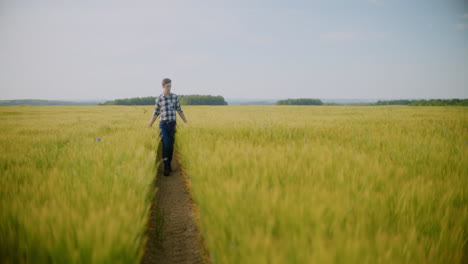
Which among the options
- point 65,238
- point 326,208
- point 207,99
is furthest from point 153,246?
point 207,99

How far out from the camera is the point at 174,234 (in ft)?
8.07

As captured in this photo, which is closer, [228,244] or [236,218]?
[228,244]

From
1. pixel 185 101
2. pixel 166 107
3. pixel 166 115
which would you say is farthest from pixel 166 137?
pixel 185 101

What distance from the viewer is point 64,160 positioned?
2.98 metres

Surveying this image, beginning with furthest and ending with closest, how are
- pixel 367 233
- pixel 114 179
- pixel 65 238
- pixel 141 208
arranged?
pixel 114 179, pixel 141 208, pixel 367 233, pixel 65 238

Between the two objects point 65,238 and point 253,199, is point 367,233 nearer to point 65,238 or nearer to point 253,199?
point 253,199

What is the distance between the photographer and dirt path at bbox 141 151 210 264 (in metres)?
2.01

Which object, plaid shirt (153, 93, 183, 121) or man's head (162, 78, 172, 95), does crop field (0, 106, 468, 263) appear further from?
man's head (162, 78, 172, 95)

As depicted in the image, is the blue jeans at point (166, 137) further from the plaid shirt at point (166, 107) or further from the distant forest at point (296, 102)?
the distant forest at point (296, 102)

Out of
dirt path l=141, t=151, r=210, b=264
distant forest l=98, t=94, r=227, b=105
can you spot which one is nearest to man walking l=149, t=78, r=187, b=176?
dirt path l=141, t=151, r=210, b=264

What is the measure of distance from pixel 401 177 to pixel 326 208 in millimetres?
1254

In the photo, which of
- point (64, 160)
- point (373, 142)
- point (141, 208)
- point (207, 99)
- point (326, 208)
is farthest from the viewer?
point (207, 99)

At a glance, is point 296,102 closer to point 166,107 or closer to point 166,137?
point 166,107

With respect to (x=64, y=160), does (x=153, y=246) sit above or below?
below
